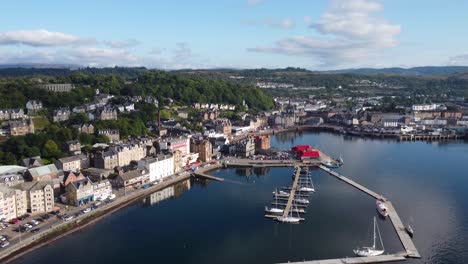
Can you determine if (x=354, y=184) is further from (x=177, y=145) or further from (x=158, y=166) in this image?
(x=177, y=145)

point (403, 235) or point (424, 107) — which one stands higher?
point (424, 107)

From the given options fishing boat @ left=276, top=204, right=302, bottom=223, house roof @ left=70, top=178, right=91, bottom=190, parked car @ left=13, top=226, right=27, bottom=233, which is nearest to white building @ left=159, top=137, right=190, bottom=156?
house roof @ left=70, top=178, right=91, bottom=190

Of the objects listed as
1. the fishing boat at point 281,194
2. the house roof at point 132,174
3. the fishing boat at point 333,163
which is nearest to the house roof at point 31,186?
the house roof at point 132,174

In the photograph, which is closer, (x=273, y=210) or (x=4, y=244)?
(x=4, y=244)

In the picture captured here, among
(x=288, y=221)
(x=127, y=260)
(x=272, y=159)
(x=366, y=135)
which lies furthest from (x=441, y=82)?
(x=127, y=260)

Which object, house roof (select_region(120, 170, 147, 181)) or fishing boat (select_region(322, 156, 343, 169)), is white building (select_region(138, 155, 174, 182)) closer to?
house roof (select_region(120, 170, 147, 181))

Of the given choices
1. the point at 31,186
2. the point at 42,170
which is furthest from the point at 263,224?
the point at 42,170

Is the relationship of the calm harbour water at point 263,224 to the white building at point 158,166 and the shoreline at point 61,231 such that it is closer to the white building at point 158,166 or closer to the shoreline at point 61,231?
the shoreline at point 61,231
